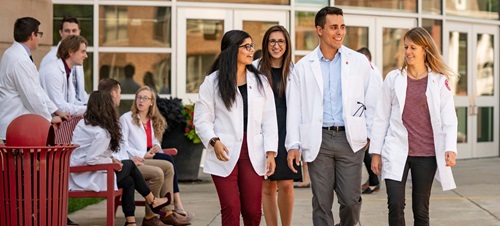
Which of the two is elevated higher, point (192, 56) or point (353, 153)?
point (192, 56)

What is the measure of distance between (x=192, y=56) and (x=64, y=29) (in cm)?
524

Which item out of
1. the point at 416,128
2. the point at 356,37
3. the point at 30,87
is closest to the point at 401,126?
the point at 416,128

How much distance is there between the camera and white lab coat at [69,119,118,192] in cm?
964

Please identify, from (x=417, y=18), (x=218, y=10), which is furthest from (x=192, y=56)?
(x=417, y=18)

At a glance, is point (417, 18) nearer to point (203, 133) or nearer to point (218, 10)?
point (218, 10)

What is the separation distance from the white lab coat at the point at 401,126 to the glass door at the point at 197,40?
9.11 meters

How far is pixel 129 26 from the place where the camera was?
55.0 ft

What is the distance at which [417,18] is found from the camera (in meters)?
18.7

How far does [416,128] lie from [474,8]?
40.9 ft

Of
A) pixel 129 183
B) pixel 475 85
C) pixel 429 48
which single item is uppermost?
pixel 429 48

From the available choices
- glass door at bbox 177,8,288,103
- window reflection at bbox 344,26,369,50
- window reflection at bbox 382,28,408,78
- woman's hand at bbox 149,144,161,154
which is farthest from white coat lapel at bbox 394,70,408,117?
window reflection at bbox 382,28,408,78

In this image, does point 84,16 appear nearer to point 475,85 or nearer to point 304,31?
point 304,31

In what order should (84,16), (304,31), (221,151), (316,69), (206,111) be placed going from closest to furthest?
(221,151) → (206,111) → (316,69) → (84,16) → (304,31)

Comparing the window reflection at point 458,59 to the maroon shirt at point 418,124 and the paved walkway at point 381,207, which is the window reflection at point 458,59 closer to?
the paved walkway at point 381,207
